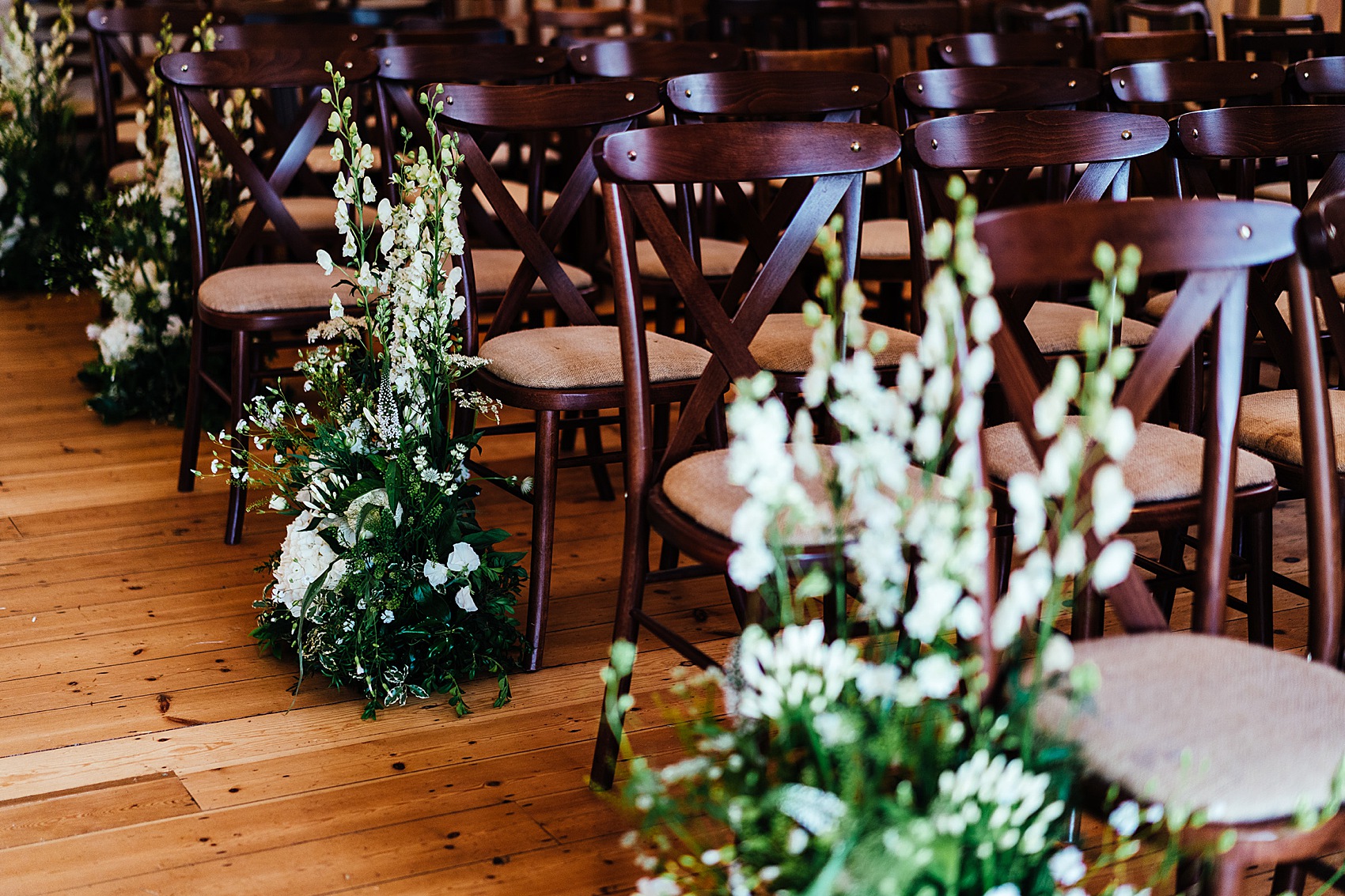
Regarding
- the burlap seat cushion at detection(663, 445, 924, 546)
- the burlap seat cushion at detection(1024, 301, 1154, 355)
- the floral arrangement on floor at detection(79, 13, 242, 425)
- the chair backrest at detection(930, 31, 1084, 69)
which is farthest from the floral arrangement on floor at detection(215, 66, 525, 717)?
the chair backrest at detection(930, 31, 1084, 69)

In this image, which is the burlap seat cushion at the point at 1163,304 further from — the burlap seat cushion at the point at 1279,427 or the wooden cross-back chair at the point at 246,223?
the wooden cross-back chair at the point at 246,223

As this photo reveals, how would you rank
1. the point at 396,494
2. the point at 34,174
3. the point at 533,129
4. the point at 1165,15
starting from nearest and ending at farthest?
the point at 396,494 < the point at 533,129 < the point at 34,174 < the point at 1165,15

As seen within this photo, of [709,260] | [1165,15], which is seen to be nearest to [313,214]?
[709,260]

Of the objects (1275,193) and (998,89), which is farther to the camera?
(1275,193)

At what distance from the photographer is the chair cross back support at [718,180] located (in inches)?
72.6

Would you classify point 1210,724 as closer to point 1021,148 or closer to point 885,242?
point 1021,148

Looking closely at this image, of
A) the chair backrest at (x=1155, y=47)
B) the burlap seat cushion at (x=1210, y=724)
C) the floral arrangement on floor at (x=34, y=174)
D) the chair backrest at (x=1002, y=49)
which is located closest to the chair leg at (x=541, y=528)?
the burlap seat cushion at (x=1210, y=724)

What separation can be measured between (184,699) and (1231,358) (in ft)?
5.60

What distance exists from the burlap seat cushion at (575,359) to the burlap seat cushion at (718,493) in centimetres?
44

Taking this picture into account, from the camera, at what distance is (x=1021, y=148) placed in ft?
6.79

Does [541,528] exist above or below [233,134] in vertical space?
below

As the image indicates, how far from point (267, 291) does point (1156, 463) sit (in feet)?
6.11

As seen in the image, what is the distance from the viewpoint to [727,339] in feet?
6.18

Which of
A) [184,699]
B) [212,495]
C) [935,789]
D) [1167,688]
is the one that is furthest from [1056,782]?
[212,495]
